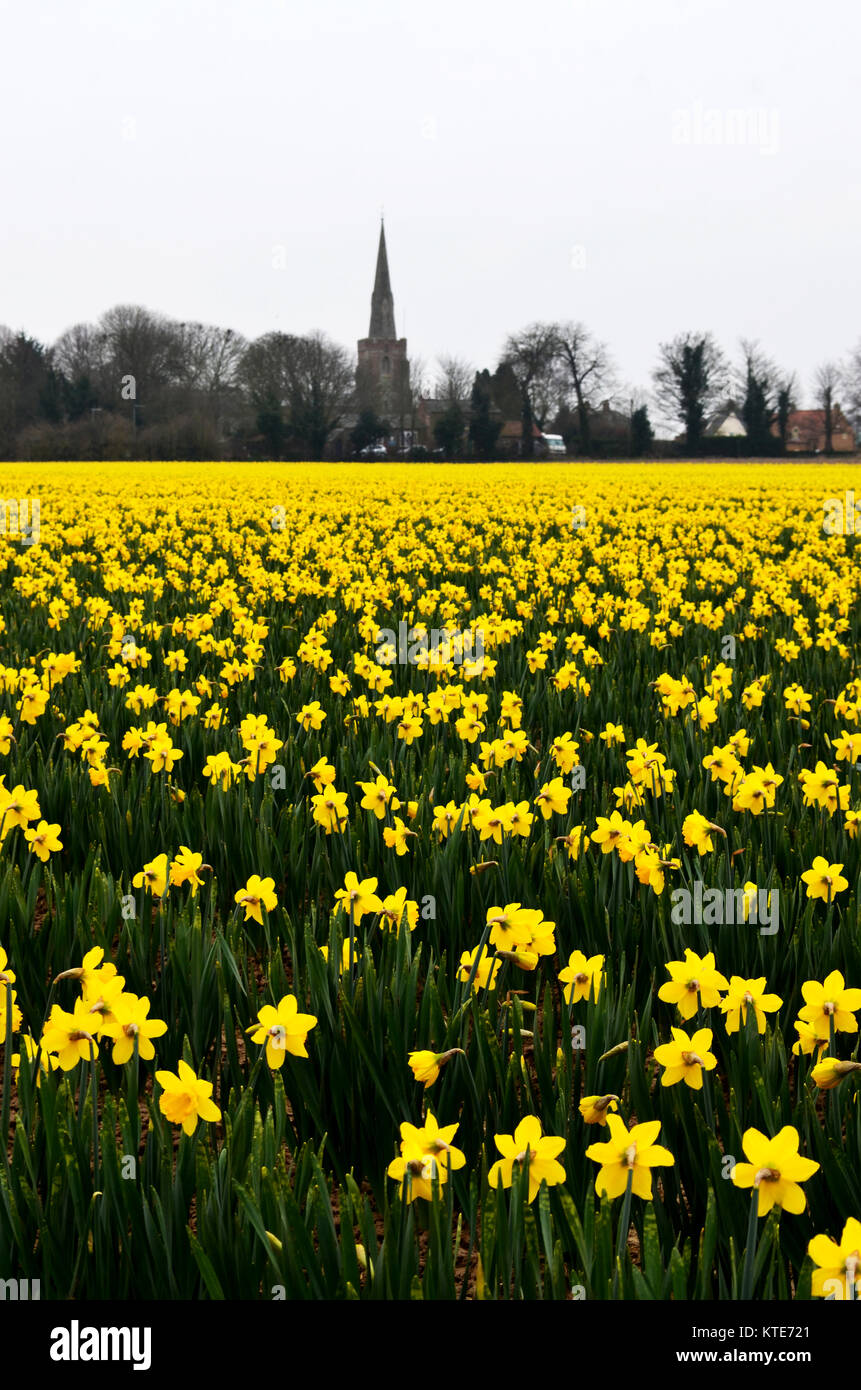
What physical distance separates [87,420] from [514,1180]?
191ft

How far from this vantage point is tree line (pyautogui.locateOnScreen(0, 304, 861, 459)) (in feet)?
177

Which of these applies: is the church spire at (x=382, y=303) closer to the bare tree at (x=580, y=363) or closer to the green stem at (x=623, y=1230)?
the bare tree at (x=580, y=363)

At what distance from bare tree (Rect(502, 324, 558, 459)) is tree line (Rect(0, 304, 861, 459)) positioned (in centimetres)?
7

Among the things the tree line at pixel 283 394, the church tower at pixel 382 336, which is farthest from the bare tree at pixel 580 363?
the church tower at pixel 382 336

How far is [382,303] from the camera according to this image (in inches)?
4820

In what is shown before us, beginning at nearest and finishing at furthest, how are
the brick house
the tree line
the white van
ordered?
the tree line → the white van → the brick house

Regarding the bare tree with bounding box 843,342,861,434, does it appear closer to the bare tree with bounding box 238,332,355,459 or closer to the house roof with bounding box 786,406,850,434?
the house roof with bounding box 786,406,850,434

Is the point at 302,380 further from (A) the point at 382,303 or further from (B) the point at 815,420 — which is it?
(A) the point at 382,303

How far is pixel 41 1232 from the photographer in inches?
69.3

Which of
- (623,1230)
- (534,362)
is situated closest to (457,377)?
(534,362)

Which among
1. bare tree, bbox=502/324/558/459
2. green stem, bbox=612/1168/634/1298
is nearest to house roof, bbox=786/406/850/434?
bare tree, bbox=502/324/558/459

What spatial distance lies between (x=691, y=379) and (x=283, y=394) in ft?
95.7
